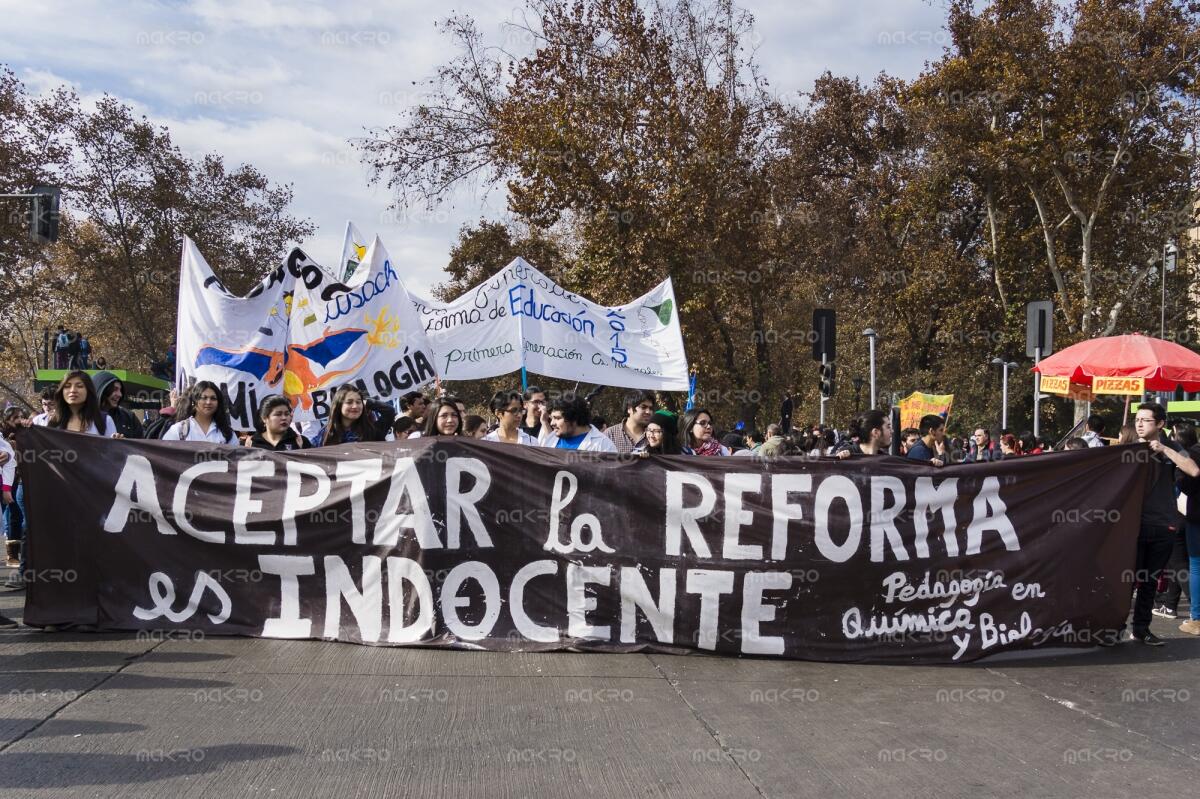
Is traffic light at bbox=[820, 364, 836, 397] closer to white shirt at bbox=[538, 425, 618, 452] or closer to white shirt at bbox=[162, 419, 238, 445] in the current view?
white shirt at bbox=[538, 425, 618, 452]

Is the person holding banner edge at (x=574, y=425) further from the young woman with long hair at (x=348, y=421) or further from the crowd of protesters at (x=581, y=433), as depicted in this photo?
the young woman with long hair at (x=348, y=421)

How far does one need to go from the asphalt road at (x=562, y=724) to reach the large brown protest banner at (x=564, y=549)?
0.22 meters

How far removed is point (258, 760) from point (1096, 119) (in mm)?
25847

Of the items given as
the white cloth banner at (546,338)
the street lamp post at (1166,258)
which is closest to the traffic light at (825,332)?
the white cloth banner at (546,338)

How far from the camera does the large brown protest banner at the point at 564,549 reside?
22.7 ft

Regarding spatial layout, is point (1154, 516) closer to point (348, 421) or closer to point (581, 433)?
point (581, 433)

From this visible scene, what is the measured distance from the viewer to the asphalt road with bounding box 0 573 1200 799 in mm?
4469

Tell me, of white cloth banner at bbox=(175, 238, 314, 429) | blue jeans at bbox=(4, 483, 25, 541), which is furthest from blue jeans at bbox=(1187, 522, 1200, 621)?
blue jeans at bbox=(4, 483, 25, 541)

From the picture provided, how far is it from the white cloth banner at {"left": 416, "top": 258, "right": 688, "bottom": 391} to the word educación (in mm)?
4845

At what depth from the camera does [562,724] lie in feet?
17.2

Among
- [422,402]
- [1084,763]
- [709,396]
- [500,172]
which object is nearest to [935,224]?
[709,396]

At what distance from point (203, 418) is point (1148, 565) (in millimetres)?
6965

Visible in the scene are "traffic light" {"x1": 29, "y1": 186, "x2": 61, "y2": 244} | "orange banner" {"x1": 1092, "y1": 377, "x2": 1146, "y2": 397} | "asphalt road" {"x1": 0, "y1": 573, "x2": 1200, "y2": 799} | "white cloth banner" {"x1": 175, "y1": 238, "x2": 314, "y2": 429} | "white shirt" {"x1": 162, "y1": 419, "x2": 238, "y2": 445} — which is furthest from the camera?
"traffic light" {"x1": 29, "y1": 186, "x2": 61, "y2": 244}

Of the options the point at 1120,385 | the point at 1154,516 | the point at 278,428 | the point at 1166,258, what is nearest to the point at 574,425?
the point at 278,428
